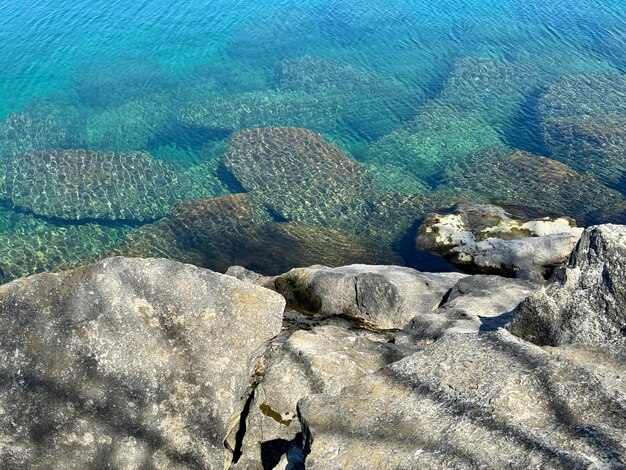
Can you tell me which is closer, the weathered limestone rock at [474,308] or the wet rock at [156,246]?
the weathered limestone rock at [474,308]

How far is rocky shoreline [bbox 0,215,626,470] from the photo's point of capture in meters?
6.18

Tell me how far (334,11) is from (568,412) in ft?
176

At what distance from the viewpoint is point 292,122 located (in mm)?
37156

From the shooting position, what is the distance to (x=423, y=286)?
1582cm

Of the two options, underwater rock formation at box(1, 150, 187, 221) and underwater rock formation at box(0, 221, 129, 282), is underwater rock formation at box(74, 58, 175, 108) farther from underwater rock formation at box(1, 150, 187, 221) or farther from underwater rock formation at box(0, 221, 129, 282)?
underwater rock formation at box(0, 221, 129, 282)

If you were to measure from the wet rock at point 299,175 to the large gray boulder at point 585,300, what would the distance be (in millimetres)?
17826

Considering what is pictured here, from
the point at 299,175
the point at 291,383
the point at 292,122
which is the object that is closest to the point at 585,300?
the point at 291,383

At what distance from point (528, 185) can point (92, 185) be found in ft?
77.5

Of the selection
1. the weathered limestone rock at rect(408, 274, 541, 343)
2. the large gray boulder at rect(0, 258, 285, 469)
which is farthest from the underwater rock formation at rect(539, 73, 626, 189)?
the large gray boulder at rect(0, 258, 285, 469)

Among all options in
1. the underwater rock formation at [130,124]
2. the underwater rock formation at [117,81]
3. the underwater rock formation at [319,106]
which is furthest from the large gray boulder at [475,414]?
the underwater rock formation at [117,81]

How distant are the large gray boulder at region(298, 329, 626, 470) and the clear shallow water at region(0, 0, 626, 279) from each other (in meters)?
16.2

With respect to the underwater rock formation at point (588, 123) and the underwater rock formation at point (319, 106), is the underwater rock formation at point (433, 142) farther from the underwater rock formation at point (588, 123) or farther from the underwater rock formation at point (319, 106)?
the underwater rock formation at point (588, 123)

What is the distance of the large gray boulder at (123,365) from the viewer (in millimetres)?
8711

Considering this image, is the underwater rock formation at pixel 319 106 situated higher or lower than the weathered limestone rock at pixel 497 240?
higher
